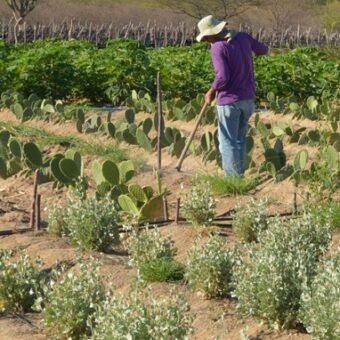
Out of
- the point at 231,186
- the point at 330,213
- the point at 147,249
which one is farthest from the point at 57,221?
the point at 231,186

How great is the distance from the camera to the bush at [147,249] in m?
6.10

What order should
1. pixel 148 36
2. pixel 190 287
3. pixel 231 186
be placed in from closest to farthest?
pixel 190 287
pixel 231 186
pixel 148 36

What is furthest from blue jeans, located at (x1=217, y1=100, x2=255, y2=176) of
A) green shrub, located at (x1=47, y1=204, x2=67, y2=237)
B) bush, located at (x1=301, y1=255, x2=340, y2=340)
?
bush, located at (x1=301, y1=255, x2=340, y2=340)

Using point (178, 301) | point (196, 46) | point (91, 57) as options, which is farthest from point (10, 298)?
point (196, 46)

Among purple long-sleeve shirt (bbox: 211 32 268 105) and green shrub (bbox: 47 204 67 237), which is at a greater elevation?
purple long-sleeve shirt (bbox: 211 32 268 105)

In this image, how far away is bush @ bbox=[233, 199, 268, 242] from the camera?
22.2ft

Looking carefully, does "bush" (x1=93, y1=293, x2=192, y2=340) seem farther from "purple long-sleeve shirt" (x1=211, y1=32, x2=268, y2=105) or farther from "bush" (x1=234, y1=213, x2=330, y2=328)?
"purple long-sleeve shirt" (x1=211, y1=32, x2=268, y2=105)

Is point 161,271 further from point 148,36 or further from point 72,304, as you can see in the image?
point 148,36

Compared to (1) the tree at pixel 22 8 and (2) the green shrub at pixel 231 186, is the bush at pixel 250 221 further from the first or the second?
(1) the tree at pixel 22 8

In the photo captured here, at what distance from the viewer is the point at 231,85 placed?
9.13 meters

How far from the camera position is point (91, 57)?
18562 millimetres

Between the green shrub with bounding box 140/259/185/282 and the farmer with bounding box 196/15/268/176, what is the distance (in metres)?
3.20

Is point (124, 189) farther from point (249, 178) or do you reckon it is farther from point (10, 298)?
point (10, 298)

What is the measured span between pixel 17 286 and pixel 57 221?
1528 millimetres
